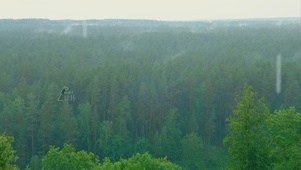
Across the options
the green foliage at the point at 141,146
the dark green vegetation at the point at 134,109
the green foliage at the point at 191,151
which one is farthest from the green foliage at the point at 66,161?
the green foliage at the point at 191,151

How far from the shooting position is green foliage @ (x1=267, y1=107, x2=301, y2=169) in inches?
949

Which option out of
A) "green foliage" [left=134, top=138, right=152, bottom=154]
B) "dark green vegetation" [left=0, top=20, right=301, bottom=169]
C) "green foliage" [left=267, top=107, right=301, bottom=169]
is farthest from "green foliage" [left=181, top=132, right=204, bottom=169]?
"green foliage" [left=267, top=107, right=301, bottom=169]

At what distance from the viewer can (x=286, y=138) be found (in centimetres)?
2525

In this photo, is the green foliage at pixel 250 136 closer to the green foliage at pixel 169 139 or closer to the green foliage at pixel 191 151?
the green foliage at pixel 191 151

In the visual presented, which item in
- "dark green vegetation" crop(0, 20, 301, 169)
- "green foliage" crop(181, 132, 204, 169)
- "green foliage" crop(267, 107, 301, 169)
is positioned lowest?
"green foliage" crop(181, 132, 204, 169)

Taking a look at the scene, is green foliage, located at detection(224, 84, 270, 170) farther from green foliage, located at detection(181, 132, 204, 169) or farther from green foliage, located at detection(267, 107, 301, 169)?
green foliage, located at detection(181, 132, 204, 169)

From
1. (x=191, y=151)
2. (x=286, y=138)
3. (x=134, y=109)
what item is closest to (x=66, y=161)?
(x=286, y=138)

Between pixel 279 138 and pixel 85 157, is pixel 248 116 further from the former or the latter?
pixel 85 157

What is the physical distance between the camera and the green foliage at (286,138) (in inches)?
949

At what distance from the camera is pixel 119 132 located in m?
61.1

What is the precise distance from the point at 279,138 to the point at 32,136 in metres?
40.0

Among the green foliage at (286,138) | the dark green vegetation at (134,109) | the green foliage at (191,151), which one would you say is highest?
the green foliage at (286,138)

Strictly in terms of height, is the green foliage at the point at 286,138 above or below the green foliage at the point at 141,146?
above

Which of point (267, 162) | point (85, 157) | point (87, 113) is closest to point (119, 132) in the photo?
point (87, 113)
